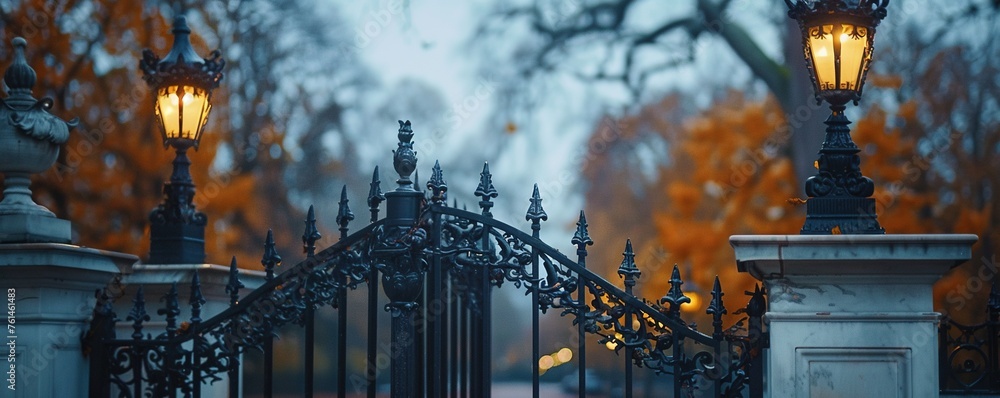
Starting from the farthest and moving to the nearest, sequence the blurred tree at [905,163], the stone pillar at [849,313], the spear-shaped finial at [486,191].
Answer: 1. the blurred tree at [905,163]
2. the spear-shaped finial at [486,191]
3. the stone pillar at [849,313]

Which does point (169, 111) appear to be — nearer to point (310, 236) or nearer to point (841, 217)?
point (310, 236)

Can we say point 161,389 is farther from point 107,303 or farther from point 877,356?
point 877,356

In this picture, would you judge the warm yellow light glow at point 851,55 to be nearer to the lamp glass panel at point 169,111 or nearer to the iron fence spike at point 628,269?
the iron fence spike at point 628,269

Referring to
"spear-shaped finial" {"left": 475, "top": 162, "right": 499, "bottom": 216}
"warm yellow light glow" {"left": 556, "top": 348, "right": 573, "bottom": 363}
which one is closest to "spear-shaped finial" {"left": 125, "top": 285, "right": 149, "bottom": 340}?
"spear-shaped finial" {"left": 475, "top": 162, "right": 499, "bottom": 216}

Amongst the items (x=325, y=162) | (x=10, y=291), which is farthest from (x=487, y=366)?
(x=325, y=162)

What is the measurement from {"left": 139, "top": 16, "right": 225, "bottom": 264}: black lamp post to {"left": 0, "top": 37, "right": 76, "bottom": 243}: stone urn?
39.9 inches

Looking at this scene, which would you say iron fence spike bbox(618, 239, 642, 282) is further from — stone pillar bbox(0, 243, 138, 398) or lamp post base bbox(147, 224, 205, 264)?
lamp post base bbox(147, 224, 205, 264)

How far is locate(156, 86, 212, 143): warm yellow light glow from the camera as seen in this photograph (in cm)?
859

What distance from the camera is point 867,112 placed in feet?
76.6

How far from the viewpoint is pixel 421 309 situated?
25.2 ft

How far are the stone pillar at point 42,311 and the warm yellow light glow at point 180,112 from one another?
1480 mm

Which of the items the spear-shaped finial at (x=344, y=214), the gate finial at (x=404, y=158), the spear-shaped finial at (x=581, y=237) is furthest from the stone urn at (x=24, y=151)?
the spear-shaped finial at (x=581, y=237)

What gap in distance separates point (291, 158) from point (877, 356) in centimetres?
2518

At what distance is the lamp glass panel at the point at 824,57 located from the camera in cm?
630
